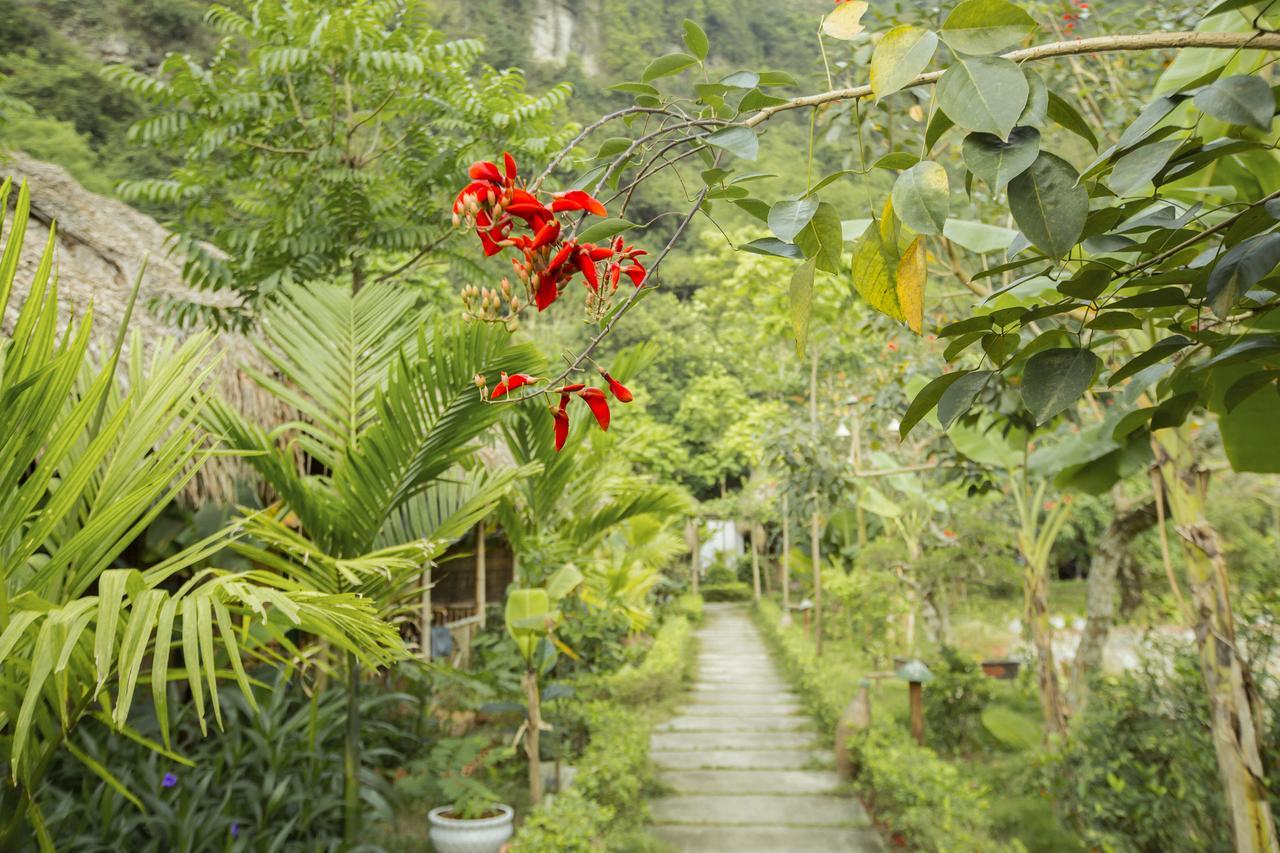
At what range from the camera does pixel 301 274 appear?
3.88 metres

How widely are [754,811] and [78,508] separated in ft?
14.4

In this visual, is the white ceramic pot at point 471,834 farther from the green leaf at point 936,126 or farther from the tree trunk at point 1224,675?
the green leaf at point 936,126

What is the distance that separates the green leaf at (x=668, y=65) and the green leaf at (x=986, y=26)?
28 cm

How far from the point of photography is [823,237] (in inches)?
33.9

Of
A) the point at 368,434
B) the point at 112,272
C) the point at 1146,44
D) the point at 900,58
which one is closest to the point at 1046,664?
the point at 368,434

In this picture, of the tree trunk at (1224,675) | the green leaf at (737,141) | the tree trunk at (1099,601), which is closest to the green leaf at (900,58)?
the green leaf at (737,141)

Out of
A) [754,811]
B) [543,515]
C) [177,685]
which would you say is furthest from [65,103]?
[754,811]

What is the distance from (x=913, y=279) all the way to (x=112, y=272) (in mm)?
5243

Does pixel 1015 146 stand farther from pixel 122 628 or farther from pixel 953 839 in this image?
pixel 953 839

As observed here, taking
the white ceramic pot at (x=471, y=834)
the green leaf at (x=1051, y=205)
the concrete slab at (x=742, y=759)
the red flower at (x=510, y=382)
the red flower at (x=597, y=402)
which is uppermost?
the green leaf at (x=1051, y=205)

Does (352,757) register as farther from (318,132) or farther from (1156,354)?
(318,132)

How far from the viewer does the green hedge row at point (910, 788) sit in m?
3.86

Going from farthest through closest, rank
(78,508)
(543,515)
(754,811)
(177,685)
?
(754,811) < (177,685) < (543,515) < (78,508)

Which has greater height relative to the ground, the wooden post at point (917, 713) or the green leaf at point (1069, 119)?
the green leaf at point (1069, 119)
